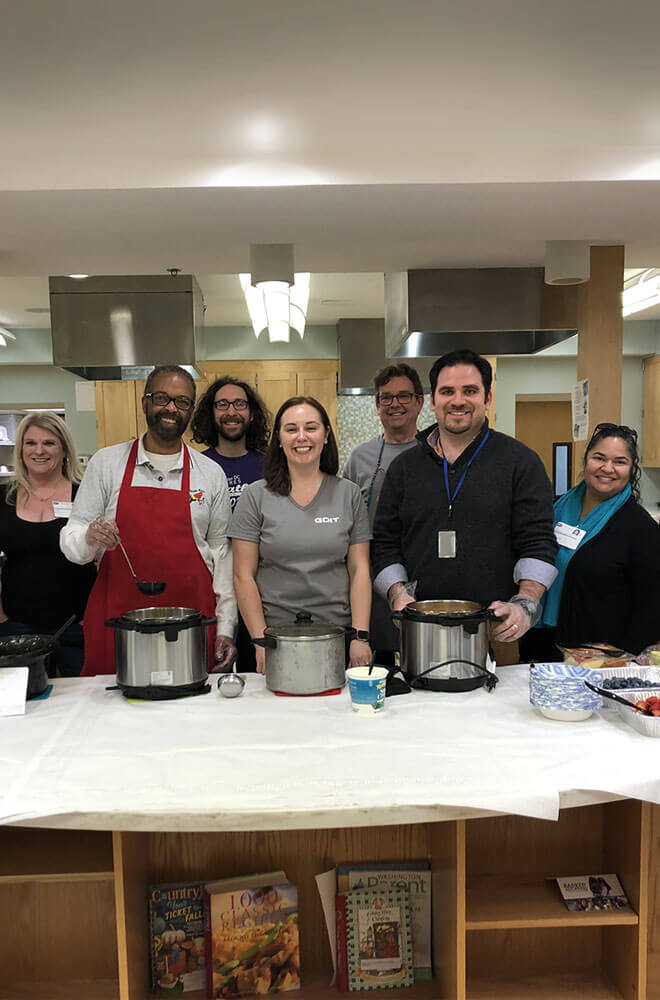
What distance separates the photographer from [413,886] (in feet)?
6.00

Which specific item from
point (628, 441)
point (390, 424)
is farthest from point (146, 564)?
point (628, 441)

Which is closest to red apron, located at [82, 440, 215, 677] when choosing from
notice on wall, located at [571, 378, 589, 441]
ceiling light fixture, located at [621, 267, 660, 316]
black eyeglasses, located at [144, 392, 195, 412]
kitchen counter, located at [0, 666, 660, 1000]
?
black eyeglasses, located at [144, 392, 195, 412]

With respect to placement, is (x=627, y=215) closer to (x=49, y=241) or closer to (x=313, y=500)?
(x=313, y=500)

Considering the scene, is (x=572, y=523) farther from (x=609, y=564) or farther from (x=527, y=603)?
(x=527, y=603)

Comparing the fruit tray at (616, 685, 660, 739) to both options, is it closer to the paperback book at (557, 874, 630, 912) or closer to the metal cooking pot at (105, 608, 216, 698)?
the paperback book at (557, 874, 630, 912)

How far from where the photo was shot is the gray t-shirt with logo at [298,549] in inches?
92.0

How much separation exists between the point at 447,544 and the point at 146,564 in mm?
971

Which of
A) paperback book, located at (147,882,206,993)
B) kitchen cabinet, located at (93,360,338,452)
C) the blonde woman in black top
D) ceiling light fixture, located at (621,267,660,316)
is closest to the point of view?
paperback book, located at (147,882,206,993)

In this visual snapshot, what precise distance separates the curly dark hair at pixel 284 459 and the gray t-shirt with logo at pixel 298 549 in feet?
0.11

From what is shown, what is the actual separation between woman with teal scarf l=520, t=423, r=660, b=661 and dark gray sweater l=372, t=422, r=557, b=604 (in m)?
0.48

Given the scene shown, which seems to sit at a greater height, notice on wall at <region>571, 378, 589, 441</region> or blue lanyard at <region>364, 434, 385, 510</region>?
notice on wall at <region>571, 378, 589, 441</region>

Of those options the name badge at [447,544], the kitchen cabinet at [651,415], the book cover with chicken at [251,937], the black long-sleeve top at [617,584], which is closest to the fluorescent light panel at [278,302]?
the name badge at [447,544]

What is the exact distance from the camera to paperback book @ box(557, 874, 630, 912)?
165cm

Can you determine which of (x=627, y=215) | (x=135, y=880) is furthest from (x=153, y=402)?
(x=627, y=215)
